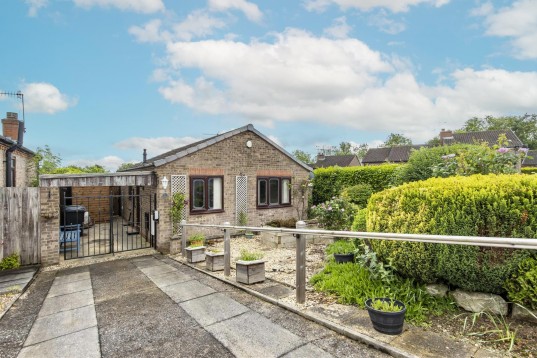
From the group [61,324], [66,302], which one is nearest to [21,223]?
[66,302]

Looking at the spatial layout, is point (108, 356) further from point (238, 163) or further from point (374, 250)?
point (238, 163)

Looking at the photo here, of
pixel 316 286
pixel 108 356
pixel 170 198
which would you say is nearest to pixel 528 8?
pixel 316 286

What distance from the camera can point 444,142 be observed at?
37.3 meters

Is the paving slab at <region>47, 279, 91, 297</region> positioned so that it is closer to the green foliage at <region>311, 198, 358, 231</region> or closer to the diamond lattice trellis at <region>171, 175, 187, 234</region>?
the diamond lattice trellis at <region>171, 175, 187, 234</region>

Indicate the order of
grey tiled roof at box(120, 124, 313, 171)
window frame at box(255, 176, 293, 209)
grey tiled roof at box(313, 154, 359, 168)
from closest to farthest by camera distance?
grey tiled roof at box(120, 124, 313, 171)
window frame at box(255, 176, 293, 209)
grey tiled roof at box(313, 154, 359, 168)

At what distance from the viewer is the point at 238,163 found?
12.2 meters

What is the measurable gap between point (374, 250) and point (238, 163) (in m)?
7.89

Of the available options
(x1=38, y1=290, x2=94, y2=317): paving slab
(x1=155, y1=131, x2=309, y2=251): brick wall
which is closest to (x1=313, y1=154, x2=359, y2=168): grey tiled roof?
(x1=155, y1=131, x2=309, y2=251): brick wall

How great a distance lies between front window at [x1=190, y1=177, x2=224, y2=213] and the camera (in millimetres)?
10836

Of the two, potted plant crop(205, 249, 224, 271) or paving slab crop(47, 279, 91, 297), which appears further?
potted plant crop(205, 249, 224, 271)

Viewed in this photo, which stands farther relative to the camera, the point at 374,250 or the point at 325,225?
the point at 325,225

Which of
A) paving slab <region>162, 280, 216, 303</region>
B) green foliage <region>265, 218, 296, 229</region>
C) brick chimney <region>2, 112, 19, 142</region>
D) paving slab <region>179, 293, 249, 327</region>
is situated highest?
brick chimney <region>2, 112, 19, 142</region>

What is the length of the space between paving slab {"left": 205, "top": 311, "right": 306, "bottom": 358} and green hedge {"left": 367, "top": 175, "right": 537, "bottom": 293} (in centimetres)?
224

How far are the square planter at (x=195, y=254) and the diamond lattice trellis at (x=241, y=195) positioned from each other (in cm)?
393
